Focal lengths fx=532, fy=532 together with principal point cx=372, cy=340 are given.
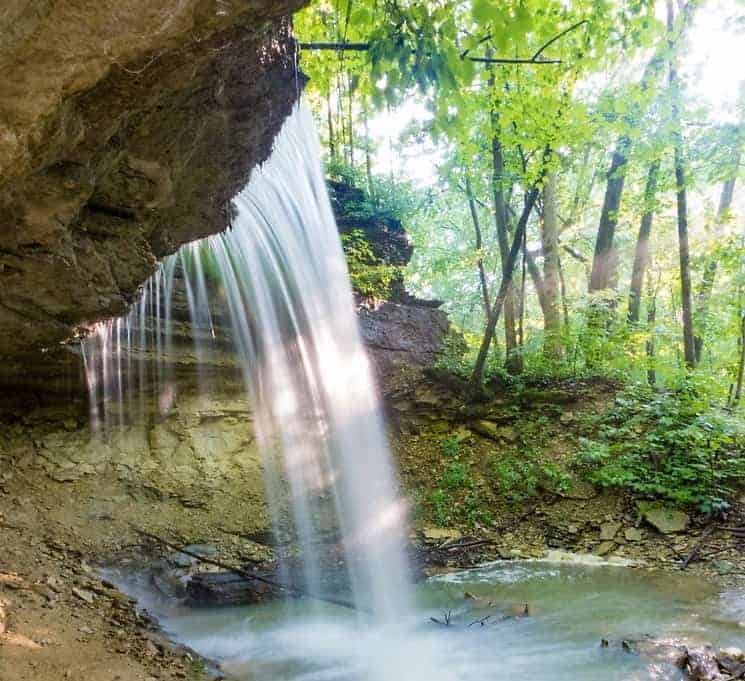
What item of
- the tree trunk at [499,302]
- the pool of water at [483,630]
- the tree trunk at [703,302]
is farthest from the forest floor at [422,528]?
the tree trunk at [703,302]

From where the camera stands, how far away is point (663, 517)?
6766 millimetres

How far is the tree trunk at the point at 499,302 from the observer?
316 inches

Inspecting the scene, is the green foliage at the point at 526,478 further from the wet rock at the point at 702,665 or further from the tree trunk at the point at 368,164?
the tree trunk at the point at 368,164

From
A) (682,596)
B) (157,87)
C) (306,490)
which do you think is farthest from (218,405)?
(682,596)

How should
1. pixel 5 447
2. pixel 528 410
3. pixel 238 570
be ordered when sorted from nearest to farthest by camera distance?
pixel 238 570, pixel 5 447, pixel 528 410

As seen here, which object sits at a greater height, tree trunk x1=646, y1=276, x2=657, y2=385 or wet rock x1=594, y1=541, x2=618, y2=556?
tree trunk x1=646, y1=276, x2=657, y2=385

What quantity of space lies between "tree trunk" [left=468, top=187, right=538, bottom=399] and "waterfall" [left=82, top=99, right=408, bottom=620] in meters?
1.74

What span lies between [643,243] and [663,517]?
6.91 m

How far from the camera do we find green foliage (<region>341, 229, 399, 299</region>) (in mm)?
10289

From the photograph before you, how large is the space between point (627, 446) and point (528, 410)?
1.61 meters

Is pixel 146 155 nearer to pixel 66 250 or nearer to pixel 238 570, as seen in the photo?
pixel 66 250

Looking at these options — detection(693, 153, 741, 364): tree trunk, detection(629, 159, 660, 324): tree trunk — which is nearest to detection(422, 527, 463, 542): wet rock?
detection(629, 159, 660, 324): tree trunk

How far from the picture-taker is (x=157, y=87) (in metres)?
2.97

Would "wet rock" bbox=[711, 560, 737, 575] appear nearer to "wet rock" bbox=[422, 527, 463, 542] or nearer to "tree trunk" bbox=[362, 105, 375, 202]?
"wet rock" bbox=[422, 527, 463, 542]
